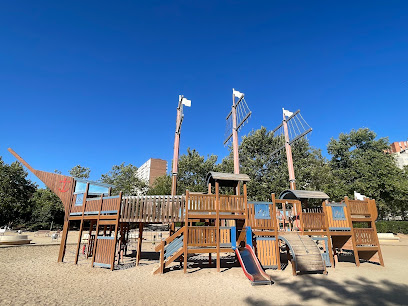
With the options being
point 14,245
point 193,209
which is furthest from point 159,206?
point 14,245

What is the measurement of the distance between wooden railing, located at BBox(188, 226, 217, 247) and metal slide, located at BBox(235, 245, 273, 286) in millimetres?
1417

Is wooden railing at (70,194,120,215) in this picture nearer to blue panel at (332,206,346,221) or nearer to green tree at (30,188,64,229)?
blue panel at (332,206,346,221)

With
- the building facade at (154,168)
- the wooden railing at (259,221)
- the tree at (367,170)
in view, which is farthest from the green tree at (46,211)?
the building facade at (154,168)

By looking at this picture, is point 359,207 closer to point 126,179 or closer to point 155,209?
point 155,209

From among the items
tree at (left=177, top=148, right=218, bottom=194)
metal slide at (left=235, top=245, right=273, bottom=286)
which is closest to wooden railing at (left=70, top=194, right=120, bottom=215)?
metal slide at (left=235, top=245, right=273, bottom=286)

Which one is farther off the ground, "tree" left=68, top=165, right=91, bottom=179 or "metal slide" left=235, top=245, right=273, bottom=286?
"tree" left=68, top=165, right=91, bottom=179

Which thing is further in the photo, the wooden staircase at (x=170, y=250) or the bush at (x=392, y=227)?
the bush at (x=392, y=227)

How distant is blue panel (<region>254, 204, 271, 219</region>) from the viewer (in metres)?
12.3

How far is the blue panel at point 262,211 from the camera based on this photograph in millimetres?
12336

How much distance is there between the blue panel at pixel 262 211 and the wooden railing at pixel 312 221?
1.87 m

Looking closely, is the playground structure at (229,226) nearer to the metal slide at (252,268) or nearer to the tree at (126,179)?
the metal slide at (252,268)

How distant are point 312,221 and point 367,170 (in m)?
28.4

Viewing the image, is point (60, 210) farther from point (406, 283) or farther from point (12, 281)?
point (406, 283)

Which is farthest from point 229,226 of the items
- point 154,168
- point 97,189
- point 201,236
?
point 154,168
